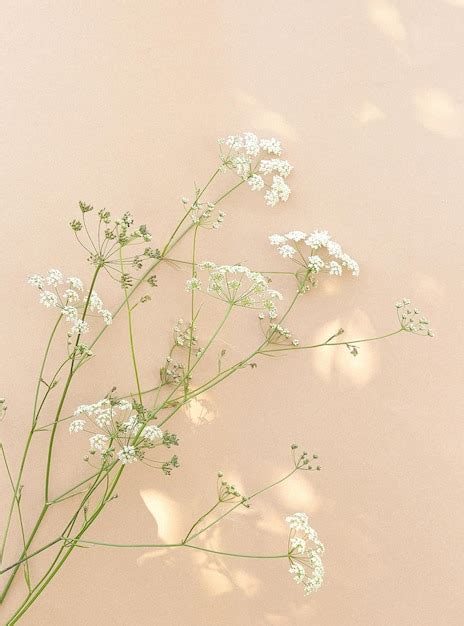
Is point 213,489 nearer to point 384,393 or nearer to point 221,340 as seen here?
point 221,340

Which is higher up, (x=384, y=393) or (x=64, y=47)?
(x=64, y=47)

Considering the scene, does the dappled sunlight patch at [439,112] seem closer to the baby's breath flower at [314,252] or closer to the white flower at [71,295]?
the baby's breath flower at [314,252]

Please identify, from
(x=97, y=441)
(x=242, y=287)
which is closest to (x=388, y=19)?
(x=242, y=287)

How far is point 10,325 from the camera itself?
2.14 metres

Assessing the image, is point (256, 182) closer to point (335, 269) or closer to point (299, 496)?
point (335, 269)

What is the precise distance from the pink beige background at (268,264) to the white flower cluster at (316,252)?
7cm

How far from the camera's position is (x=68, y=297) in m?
1.99

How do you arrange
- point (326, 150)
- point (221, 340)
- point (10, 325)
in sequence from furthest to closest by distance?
point (326, 150)
point (221, 340)
point (10, 325)

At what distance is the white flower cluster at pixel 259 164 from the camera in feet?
7.64

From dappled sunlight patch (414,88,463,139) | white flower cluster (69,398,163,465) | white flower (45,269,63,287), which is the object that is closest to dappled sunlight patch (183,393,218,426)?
white flower cluster (69,398,163,465)

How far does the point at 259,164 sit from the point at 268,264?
32cm

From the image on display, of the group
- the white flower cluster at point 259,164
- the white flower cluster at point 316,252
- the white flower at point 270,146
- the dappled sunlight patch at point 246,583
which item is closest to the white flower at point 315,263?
the white flower cluster at point 316,252

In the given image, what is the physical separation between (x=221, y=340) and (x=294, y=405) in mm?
291

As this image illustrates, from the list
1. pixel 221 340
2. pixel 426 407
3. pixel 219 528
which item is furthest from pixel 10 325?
pixel 426 407
